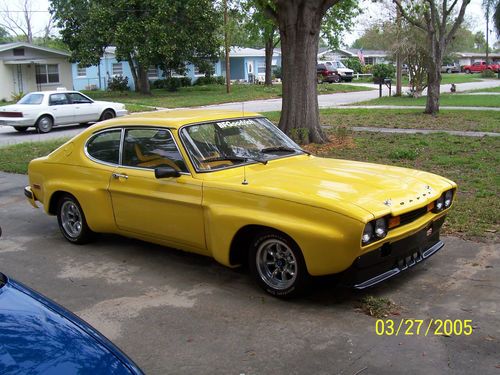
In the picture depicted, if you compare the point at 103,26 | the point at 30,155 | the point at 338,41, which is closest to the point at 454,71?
the point at 338,41

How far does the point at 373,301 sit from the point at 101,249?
3.15m

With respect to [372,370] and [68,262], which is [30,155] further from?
[372,370]

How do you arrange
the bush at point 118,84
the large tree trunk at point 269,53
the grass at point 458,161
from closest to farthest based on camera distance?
the grass at point 458,161
the large tree trunk at point 269,53
the bush at point 118,84

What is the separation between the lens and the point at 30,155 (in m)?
13.3

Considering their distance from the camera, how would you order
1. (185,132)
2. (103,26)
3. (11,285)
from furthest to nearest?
(103,26)
(185,132)
(11,285)

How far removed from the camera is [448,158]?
10.1 meters

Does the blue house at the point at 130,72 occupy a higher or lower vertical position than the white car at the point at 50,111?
higher

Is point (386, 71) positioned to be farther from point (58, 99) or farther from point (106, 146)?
point (106, 146)

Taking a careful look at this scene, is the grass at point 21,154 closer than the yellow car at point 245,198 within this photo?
No

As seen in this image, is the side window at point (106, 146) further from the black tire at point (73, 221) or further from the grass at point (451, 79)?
the grass at point (451, 79)

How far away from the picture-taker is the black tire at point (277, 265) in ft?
14.4

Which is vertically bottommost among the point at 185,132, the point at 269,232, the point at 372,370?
the point at 372,370

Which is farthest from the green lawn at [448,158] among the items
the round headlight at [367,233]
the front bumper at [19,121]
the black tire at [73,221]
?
the front bumper at [19,121]
